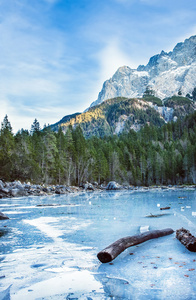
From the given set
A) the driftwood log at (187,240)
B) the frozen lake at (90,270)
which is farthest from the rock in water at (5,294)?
the driftwood log at (187,240)

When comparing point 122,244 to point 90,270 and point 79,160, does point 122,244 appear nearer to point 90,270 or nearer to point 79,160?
point 90,270

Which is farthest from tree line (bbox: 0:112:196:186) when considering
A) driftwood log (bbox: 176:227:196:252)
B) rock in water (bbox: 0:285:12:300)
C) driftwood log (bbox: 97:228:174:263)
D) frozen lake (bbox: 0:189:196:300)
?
rock in water (bbox: 0:285:12:300)

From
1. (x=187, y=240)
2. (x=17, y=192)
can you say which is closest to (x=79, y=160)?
(x=17, y=192)

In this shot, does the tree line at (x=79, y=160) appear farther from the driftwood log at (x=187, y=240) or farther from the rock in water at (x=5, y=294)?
the rock in water at (x=5, y=294)

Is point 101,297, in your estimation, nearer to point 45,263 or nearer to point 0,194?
point 45,263

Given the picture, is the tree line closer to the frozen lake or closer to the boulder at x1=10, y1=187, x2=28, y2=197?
the boulder at x1=10, y1=187, x2=28, y2=197

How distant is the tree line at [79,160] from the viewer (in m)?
45.7

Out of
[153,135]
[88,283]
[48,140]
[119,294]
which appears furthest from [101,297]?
[153,135]

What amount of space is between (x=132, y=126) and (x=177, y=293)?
647 feet

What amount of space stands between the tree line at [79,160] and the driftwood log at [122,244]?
3862 cm

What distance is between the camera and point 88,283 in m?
4.16

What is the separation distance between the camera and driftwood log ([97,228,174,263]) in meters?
5.24

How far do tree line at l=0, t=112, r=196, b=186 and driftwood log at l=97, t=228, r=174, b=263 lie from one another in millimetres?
38619

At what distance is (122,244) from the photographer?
586 cm
